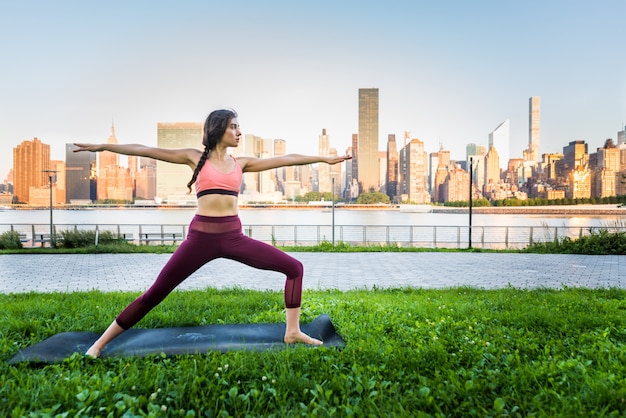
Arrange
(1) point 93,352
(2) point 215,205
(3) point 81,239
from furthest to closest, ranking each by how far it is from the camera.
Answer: (3) point 81,239
(2) point 215,205
(1) point 93,352

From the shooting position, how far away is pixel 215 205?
10.7 ft

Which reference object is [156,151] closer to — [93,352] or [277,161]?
[277,161]

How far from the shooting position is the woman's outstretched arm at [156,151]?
3.38 metres

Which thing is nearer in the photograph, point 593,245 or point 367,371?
point 367,371

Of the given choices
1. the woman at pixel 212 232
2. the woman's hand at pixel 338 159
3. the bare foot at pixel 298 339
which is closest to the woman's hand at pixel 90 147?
the woman at pixel 212 232

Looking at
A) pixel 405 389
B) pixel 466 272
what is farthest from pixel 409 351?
pixel 466 272

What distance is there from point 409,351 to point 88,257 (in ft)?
39.7

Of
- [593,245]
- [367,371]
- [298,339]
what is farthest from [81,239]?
[593,245]

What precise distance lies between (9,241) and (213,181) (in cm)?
1598

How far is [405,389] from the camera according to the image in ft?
8.48

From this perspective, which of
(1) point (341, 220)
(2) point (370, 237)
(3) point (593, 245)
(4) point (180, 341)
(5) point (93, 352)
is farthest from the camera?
(1) point (341, 220)

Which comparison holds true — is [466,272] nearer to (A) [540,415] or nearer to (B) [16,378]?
(A) [540,415]

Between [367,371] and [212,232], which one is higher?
[212,232]

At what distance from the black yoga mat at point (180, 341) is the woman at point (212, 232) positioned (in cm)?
19
